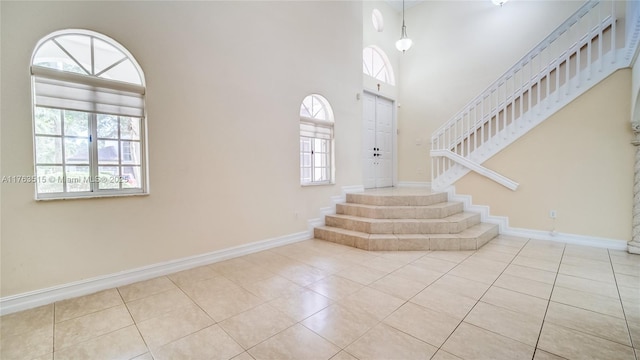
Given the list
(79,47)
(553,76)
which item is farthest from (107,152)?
(553,76)

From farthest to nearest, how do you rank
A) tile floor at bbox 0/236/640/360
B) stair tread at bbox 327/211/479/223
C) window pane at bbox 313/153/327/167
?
window pane at bbox 313/153/327/167 → stair tread at bbox 327/211/479/223 → tile floor at bbox 0/236/640/360

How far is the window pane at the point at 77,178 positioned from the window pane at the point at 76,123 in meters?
0.34

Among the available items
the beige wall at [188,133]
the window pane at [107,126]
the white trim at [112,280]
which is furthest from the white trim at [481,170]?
the window pane at [107,126]

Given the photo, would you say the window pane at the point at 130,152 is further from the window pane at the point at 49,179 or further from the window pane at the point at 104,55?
the window pane at the point at 104,55

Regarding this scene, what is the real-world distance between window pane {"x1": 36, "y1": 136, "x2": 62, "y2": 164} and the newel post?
6.89 metres

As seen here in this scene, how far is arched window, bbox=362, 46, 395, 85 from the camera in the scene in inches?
261

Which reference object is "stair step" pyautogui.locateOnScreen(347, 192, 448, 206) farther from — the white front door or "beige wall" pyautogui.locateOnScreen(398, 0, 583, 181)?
"beige wall" pyautogui.locateOnScreen(398, 0, 583, 181)

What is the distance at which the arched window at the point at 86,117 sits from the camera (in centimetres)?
247

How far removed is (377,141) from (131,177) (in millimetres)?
5500

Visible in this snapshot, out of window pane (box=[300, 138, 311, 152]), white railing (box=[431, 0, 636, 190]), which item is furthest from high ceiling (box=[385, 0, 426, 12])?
window pane (box=[300, 138, 311, 152])

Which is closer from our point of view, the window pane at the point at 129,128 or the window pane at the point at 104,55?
the window pane at the point at 104,55

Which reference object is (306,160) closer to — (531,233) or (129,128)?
(129,128)

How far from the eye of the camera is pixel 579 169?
4.12 m

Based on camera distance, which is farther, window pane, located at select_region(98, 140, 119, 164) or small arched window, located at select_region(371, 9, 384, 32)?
small arched window, located at select_region(371, 9, 384, 32)
